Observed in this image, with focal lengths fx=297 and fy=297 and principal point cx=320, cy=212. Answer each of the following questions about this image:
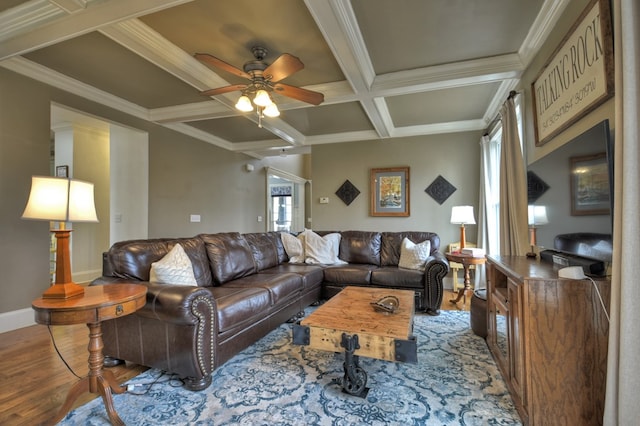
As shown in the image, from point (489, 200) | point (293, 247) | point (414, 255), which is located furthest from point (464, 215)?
point (293, 247)

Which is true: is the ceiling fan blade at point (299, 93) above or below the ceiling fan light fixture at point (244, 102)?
above

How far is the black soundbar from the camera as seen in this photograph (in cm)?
148

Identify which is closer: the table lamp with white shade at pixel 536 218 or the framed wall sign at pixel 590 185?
the framed wall sign at pixel 590 185

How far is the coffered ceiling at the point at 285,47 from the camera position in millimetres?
2160

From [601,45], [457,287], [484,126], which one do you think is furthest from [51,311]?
[484,126]

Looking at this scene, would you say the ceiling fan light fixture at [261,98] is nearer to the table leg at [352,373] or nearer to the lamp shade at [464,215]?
the table leg at [352,373]

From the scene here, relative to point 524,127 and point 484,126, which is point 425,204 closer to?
point 484,126

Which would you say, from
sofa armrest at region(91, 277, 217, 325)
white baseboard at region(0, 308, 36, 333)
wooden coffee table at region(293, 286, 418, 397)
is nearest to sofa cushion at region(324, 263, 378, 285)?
wooden coffee table at region(293, 286, 418, 397)

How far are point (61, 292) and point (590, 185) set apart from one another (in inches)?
110

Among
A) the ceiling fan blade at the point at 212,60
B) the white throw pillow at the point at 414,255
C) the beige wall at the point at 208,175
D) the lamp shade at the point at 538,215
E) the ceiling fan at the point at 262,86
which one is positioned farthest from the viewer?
→ the white throw pillow at the point at 414,255

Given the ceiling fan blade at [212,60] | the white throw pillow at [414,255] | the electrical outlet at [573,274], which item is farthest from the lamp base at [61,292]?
the white throw pillow at [414,255]

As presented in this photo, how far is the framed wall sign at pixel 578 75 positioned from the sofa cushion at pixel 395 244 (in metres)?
1.81

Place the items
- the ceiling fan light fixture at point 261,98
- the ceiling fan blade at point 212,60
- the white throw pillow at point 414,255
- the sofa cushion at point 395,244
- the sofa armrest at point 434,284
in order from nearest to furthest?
the ceiling fan blade at point 212,60
the ceiling fan light fixture at point 261,98
the sofa armrest at point 434,284
the white throw pillow at point 414,255
the sofa cushion at point 395,244

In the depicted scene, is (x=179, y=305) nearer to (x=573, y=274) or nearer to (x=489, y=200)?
(x=573, y=274)
